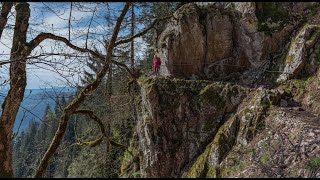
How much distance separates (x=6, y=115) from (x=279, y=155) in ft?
15.4

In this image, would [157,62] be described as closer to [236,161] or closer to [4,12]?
[236,161]

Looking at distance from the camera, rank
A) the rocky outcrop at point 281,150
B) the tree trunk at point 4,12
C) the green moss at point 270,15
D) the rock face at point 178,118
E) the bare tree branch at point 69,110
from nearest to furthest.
Answer: the tree trunk at point 4,12 < the bare tree branch at point 69,110 < the rocky outcrop at point 281,150 < the rock face at point 178,118 < the green moss at point 270,15

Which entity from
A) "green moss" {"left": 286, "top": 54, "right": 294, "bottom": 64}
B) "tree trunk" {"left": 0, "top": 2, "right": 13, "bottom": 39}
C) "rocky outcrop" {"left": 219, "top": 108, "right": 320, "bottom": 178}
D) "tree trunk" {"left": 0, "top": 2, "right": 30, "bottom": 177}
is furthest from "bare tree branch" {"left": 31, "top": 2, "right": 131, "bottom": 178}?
"green moss" {"left": 286, "top": 54, "right": 294, "bottom": 64}

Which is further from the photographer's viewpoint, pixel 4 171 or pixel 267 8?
pixel 267 8

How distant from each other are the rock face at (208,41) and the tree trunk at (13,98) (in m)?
8.79

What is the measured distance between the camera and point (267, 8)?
12.2 metres

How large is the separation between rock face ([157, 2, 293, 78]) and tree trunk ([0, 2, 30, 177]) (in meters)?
8.79

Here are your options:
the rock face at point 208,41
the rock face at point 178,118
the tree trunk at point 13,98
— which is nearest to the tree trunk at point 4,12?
the tree trunk at point 13,98

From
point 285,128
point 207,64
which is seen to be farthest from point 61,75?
point 207,64

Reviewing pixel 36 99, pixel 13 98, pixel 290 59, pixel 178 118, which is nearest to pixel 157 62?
pixel 178 118

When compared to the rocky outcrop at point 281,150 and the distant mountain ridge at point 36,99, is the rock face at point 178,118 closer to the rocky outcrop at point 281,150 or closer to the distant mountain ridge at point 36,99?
the rocky outcrop at point 281,150

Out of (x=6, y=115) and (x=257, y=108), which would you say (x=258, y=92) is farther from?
(x=6, y=115)

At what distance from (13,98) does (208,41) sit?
31.7 ft

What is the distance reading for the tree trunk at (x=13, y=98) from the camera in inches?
129
